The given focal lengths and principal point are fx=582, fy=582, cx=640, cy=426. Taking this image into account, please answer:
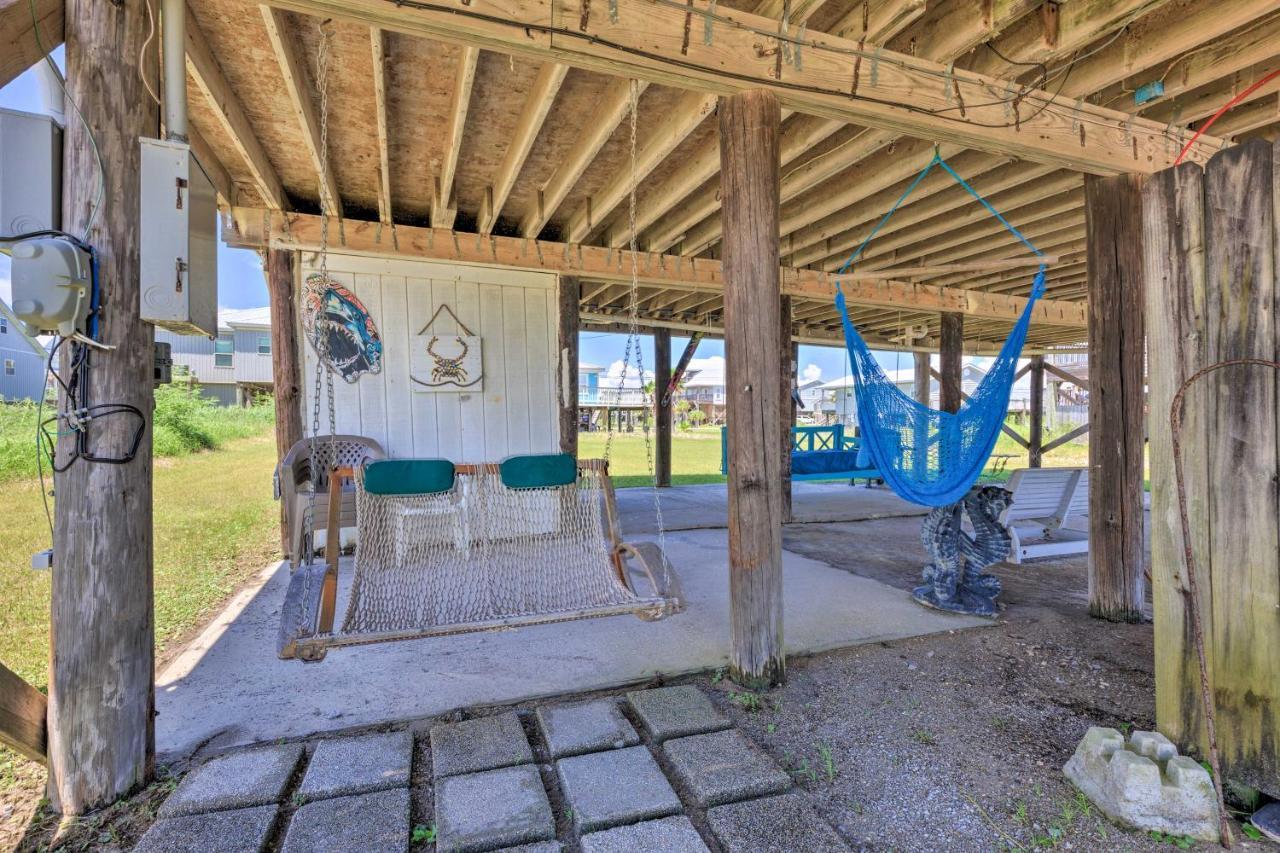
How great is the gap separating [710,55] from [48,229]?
6.66 ft

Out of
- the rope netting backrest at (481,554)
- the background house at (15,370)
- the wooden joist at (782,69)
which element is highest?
the background house at (15,370)

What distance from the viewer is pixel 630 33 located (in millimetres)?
1987

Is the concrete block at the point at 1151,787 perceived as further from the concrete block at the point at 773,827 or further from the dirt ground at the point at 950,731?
the concrete block at the point at 773,827

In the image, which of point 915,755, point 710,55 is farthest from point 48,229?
point 915,755

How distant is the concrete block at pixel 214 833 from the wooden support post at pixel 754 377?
1535mm

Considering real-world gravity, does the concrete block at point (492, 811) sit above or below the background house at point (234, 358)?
below

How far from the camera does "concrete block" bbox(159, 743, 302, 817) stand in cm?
150

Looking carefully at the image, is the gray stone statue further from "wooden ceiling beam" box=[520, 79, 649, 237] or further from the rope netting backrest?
"wooden ceiling beam" box=[520, 79, 649, 237]

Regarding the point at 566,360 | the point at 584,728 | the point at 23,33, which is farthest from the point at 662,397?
the point at 23,33

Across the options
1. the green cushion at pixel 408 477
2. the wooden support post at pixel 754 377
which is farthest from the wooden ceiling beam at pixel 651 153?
the green cushion at pixel 408 477

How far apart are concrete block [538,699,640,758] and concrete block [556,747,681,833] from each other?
5 cm

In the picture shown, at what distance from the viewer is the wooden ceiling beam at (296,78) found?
2193 mm

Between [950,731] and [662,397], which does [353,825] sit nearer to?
Answer: [950,731]

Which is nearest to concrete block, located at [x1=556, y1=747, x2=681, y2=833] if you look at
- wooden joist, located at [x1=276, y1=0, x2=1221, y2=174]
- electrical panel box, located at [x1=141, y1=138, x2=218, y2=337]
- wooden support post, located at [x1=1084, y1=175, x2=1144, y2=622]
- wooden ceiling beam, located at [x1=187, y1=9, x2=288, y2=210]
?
electrical panel box, located at [x1=141, y1=138, x2=218, y2=337]
